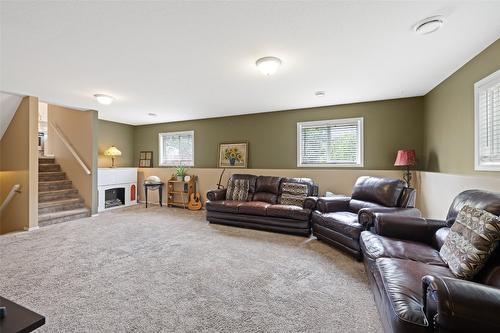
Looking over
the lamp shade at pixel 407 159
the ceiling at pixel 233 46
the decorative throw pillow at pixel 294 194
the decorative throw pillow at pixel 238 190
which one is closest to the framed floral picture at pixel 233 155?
the decorative throw pillow at pixel 238 190

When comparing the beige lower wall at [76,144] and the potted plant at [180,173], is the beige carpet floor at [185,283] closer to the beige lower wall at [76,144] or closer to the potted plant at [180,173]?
the beige lower wall at [76,144]

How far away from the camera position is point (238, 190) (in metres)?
4.83

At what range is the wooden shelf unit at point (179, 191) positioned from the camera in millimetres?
6002

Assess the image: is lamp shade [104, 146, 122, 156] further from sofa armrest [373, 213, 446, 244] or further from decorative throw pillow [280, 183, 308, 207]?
sofa armrest [373, 213, 446, 244]

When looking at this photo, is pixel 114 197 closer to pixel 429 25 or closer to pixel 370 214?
Result: pixel 370 214

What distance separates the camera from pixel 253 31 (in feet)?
6.89

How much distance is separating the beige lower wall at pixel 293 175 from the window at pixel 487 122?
165cm

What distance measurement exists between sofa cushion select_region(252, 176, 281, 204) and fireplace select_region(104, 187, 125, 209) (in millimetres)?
3915

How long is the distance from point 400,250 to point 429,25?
6.49 feet

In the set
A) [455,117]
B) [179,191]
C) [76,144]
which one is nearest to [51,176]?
[76,144]

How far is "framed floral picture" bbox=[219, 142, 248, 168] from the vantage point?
18.5 ft

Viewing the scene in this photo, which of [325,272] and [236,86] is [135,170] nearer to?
[236,86]

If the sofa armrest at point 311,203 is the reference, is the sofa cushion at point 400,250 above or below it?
below

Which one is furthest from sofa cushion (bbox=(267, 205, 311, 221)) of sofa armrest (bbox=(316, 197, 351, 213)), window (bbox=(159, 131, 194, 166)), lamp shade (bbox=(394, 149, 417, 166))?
window (bbox=(159, 131, 194, 166))
